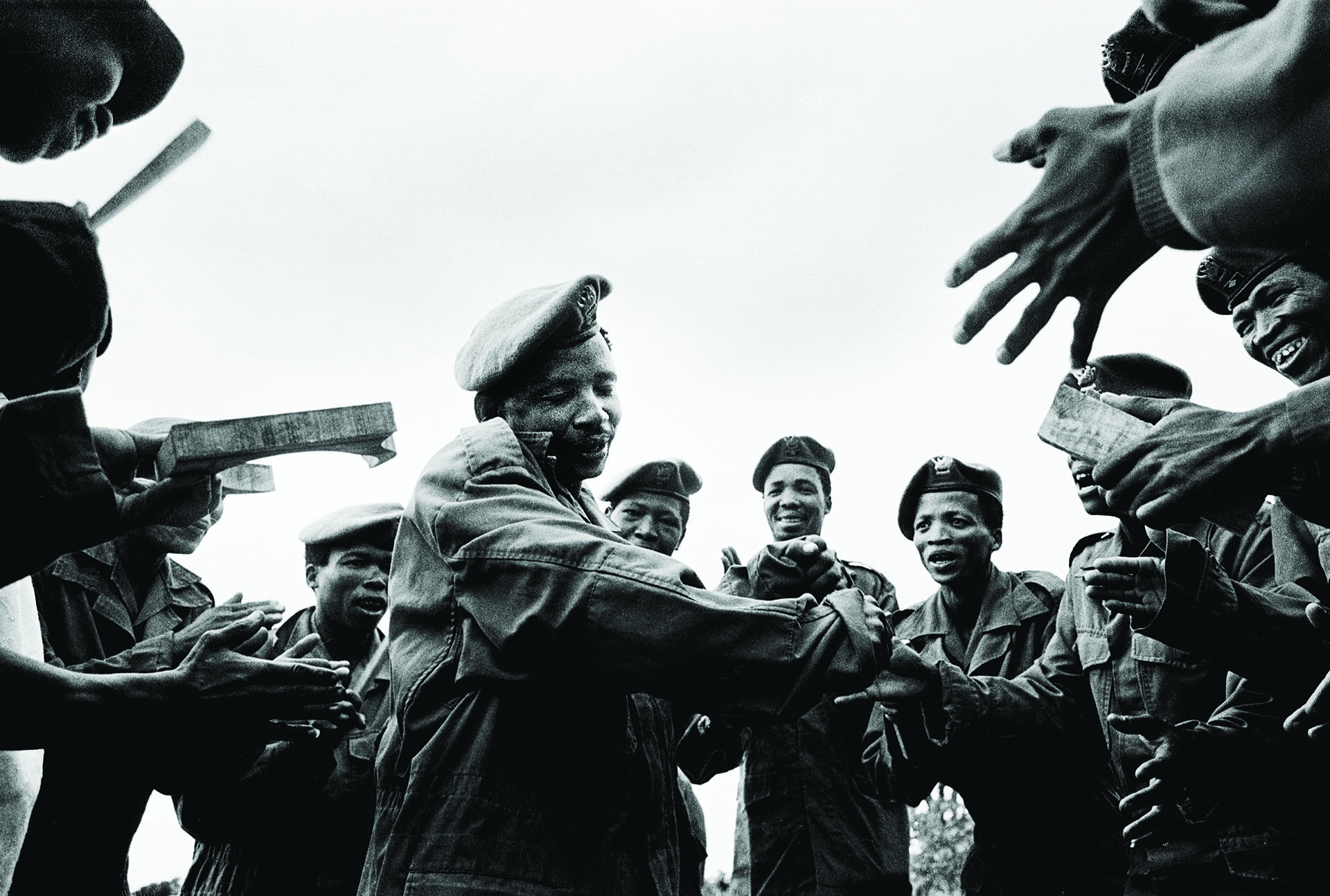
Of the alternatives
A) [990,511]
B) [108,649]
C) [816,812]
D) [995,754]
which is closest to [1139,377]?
[990,511]

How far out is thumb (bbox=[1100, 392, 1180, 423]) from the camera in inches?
156

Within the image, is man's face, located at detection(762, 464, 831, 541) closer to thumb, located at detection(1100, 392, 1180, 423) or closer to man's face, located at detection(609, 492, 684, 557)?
man's face, located at detection(609, 492, 684, 557)

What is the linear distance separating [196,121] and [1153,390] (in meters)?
3.66

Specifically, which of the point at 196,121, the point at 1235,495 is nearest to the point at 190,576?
the point at 196,121

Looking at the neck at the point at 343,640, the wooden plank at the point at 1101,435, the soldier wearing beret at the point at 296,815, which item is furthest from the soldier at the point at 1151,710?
the neck at the point at 343,640

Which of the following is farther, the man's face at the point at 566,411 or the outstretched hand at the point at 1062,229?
the man's face at the point at 566,411

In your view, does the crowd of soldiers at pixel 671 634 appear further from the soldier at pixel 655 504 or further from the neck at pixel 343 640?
the soldier at pixel 655 504

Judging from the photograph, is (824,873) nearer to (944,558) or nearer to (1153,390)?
(944,558)

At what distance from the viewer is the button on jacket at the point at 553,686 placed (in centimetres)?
303

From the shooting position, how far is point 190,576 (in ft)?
19.6

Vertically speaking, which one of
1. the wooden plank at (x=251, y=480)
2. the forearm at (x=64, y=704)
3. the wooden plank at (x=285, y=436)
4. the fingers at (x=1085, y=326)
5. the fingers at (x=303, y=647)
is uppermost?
the fingers at (x=1085, y=326)

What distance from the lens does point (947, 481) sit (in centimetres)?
595

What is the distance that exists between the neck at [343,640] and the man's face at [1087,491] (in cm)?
298

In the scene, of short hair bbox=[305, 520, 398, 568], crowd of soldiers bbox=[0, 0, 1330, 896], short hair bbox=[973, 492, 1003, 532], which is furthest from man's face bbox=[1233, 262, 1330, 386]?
short hair bbox=[305, 520, 398, 568]
